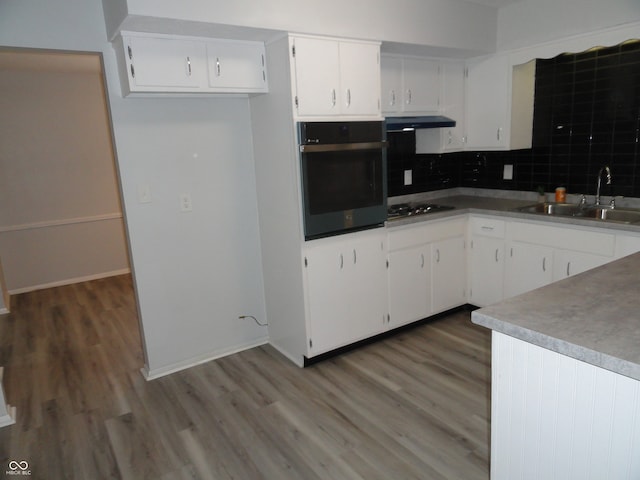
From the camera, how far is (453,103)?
3.94 metres

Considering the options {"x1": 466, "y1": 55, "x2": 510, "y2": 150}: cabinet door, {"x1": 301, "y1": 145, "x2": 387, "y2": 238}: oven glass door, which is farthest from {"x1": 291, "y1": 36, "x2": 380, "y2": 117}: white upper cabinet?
{"x1": 466, "y1": 55, "x2": 510, "y2": 150}: cabinet door

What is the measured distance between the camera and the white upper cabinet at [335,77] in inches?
109

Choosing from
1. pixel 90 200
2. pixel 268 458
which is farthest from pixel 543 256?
pixel 90 200

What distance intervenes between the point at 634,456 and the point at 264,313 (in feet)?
8.84

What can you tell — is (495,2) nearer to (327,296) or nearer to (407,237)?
(407,237)

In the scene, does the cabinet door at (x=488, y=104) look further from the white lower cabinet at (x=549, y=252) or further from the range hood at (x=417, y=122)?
the white lower cabinet at (x=549, y=252)

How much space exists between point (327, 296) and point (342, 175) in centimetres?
84

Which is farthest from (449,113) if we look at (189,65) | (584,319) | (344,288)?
(584,319)

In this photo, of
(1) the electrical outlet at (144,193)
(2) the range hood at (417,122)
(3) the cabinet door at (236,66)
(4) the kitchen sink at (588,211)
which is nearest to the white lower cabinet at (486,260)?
(4) the kitchen sink at (588,211)

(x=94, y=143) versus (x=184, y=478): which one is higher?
(x=94, y=143)

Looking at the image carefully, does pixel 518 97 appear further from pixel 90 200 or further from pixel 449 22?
pixel 90 200

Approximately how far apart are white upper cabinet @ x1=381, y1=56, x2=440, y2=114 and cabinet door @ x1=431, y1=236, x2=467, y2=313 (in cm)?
113

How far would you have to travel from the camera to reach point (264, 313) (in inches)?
142

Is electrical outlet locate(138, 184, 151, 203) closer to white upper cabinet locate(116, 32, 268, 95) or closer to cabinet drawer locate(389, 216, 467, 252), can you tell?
white upper cabinet locate(116, 32, 268, 95)
